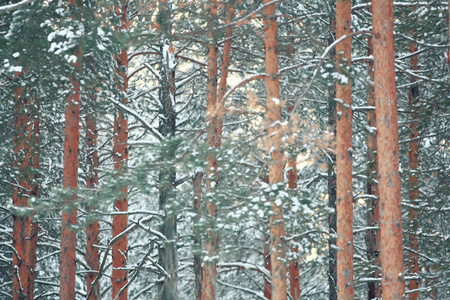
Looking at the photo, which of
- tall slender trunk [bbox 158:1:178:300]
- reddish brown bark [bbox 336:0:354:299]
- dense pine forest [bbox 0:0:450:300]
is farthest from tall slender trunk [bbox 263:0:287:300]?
tall slender trunk [bbox 158:1:178:300]

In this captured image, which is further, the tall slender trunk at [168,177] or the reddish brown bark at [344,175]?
→ the tall slender trunk at [168,177]

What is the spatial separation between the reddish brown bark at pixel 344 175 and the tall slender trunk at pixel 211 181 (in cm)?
235

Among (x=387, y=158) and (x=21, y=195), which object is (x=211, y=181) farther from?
(x=21, y=195)

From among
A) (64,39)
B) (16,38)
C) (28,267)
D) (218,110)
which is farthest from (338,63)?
(28,267)

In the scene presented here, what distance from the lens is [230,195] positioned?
978 centimetres

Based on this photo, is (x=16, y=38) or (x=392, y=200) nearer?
(x=392, y=200)

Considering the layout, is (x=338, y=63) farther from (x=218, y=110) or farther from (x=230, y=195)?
(x=230, y=195)

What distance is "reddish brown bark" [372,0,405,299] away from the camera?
296 inches

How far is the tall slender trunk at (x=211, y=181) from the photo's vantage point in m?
9.98

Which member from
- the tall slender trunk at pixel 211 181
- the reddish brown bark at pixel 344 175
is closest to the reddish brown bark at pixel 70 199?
the tall slender trunk at pixel 211 181

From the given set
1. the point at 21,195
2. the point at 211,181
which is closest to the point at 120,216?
the point at 21,195

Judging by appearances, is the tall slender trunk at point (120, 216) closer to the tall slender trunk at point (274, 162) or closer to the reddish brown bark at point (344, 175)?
the tall slender trunk at point (274, 162)

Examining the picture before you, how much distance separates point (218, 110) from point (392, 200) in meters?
3.52

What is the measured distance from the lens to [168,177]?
9906mm
